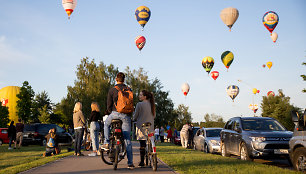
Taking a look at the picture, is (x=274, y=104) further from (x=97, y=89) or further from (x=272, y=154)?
(x=272, y=154)

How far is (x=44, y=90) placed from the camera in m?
103

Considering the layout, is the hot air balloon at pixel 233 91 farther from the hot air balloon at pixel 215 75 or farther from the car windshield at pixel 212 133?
the car windshield at pixel 212 133

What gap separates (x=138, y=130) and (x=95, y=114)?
14.8ft

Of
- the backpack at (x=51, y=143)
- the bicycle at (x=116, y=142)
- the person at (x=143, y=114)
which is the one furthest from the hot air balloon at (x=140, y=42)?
the bicycle at (x=116, y=142)

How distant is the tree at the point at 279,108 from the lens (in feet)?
223

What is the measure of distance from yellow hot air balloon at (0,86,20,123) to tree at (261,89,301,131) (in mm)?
53624

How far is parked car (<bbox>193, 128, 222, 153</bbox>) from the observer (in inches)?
697

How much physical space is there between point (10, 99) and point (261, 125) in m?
74.0

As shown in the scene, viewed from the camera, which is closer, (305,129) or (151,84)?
(305,129)

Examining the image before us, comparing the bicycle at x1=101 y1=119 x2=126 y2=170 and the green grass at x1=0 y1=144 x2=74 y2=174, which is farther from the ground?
the bicycle at x1=101 y1=119 x2=126 y2=170

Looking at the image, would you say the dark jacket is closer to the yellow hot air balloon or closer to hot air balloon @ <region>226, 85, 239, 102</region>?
hot air balloon @ <region>226, 85, 239, 102</region>

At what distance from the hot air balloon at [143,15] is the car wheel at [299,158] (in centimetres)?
3433

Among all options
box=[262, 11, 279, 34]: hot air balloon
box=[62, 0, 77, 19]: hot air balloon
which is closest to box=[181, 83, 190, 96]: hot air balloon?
box=[262, 11, 279, 34]: hot air balloon

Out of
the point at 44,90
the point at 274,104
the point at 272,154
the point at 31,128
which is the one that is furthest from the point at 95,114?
the point at 44,90
